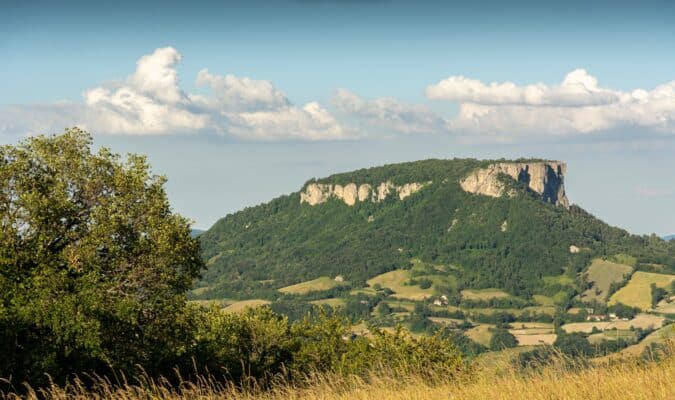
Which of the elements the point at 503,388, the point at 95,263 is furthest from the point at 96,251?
the point at 503,388

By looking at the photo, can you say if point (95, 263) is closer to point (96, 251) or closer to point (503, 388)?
point (96, 251)

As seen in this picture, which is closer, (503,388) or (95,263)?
(503,388)

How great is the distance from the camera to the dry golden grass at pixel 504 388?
10180 millimetres

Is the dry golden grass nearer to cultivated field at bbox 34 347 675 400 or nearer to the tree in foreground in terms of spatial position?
cultivated field at bbox 34 347 675 400

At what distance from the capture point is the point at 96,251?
2964 centimetres

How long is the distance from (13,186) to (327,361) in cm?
2886

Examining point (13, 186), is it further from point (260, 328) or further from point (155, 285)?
point (260, 328)

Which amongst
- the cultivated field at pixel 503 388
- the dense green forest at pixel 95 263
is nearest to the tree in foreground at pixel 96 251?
the dense green forest at pixel 95 263

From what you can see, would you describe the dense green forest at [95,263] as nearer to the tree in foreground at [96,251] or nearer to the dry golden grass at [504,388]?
the tree in foreground at [96,251]

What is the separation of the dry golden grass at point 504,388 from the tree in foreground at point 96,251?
1280 cm

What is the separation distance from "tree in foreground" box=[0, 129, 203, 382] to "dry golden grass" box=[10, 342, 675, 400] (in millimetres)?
12798

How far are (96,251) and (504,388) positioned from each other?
22284mm

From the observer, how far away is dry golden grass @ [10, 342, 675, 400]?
401 inches

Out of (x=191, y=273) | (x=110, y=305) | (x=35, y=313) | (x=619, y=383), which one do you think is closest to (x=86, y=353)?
(x=35, y=313)
